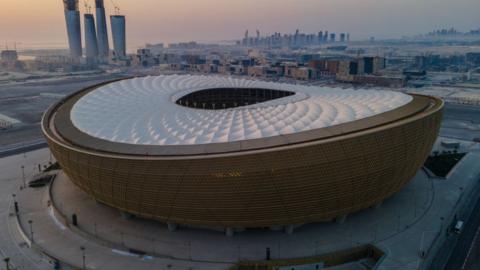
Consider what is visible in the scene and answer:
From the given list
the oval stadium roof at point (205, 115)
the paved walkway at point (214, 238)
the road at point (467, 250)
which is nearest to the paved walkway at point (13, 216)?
the paved walkway at point (214, 238)

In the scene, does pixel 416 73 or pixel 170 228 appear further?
pixel 416 73

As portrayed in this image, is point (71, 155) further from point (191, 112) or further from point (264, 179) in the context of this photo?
point (264, 179)

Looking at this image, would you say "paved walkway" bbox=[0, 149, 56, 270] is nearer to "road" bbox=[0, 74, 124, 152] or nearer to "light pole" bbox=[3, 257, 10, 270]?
"light pole" bbox=[3, 257, 10, 270]

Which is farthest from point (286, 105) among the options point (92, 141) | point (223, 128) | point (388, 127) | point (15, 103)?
point (15, 103)

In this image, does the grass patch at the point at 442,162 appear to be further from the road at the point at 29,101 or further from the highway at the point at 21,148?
the road at the point at 29,101

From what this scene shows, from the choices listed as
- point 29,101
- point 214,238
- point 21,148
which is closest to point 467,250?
point 214,238
